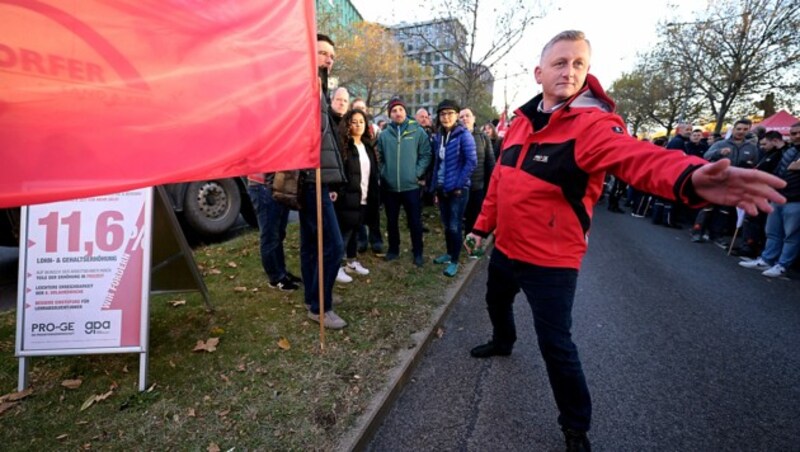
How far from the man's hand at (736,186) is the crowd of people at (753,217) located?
3235 mm

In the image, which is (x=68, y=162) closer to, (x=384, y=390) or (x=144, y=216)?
(x=144, y=216)

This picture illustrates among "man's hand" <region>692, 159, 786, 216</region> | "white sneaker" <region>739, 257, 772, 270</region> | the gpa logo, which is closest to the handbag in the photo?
the gpa logo

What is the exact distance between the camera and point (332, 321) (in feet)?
11.1

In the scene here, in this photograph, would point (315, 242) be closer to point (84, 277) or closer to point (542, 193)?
point (84, 277)

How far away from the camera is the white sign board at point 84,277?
2.47m

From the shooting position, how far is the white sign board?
2.47 metres

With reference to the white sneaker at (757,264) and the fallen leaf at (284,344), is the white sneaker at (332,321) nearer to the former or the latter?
the fallen leaf at (284,344)

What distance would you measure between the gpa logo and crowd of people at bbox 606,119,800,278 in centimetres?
513

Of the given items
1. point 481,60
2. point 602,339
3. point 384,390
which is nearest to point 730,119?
point 481,60

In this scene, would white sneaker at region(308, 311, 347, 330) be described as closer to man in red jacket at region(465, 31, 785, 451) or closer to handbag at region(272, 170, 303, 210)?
handbag at region(272, 170, 303, 210)

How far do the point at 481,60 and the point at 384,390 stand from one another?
1150 cm

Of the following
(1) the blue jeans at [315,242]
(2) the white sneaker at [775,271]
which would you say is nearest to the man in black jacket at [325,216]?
(1) the blue jeans at [315,242]

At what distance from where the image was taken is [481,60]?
39.4 feet

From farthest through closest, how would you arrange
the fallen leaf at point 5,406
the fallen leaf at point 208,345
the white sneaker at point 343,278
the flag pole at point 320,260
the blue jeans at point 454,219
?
the blue jeans at point 454,219, the white sneaker at point 343,278, the fallen leaf at point 208,345, the flag pole at point 320,260, the fallen leaf at point 5,406
